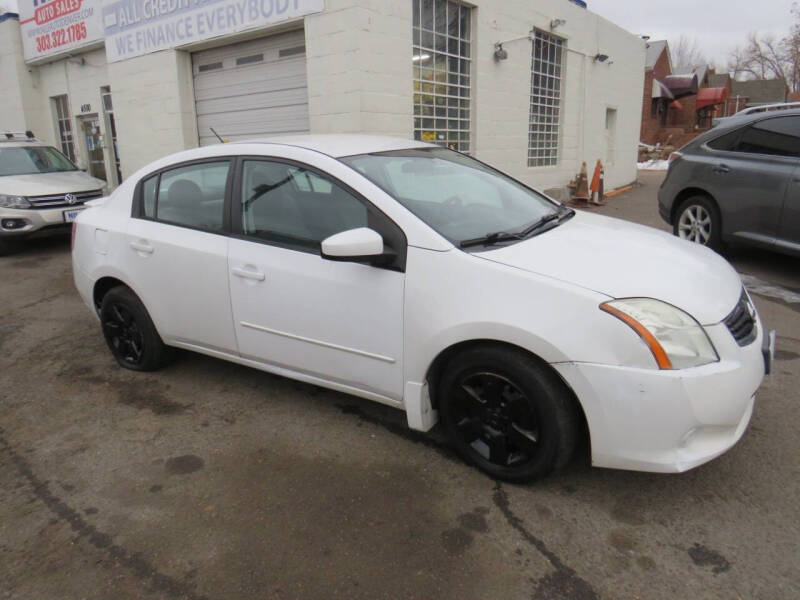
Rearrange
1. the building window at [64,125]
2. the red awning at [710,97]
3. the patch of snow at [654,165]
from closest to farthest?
1. the building window at [64,125]
2. the patch of snow at [654,165]
3. the red awning at [710,97]

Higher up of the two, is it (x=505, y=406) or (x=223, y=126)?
(x=223, y=126)

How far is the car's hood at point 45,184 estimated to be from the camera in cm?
855

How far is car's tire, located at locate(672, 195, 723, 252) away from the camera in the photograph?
21.3ft

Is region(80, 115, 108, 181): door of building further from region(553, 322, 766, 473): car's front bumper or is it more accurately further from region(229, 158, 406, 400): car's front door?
region(553, 322, 766, 473): car's front bumper

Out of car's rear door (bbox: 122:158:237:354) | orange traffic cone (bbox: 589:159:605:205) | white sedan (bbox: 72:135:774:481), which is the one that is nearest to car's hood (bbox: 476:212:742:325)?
white sedan (bbox: 72:135:774:481)

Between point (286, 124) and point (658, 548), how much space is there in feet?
27.3

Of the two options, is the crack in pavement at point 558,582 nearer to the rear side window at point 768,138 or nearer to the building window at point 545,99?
the rear side window at point 768,138

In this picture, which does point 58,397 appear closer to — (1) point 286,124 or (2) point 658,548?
(2) point 658,548

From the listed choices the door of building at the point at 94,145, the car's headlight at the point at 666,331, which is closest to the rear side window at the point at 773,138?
the car's headlight at the point at 666,331

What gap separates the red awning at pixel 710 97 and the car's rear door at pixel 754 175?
3537 cm

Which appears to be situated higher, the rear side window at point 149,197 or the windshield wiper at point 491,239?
the rear side window at point 149,197

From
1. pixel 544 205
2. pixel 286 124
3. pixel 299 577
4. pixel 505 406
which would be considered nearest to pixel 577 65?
pixel 286 124

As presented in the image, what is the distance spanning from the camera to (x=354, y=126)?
7.99 meters

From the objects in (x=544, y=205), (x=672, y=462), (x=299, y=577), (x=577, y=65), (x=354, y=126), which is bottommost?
(x=299, y=577)
